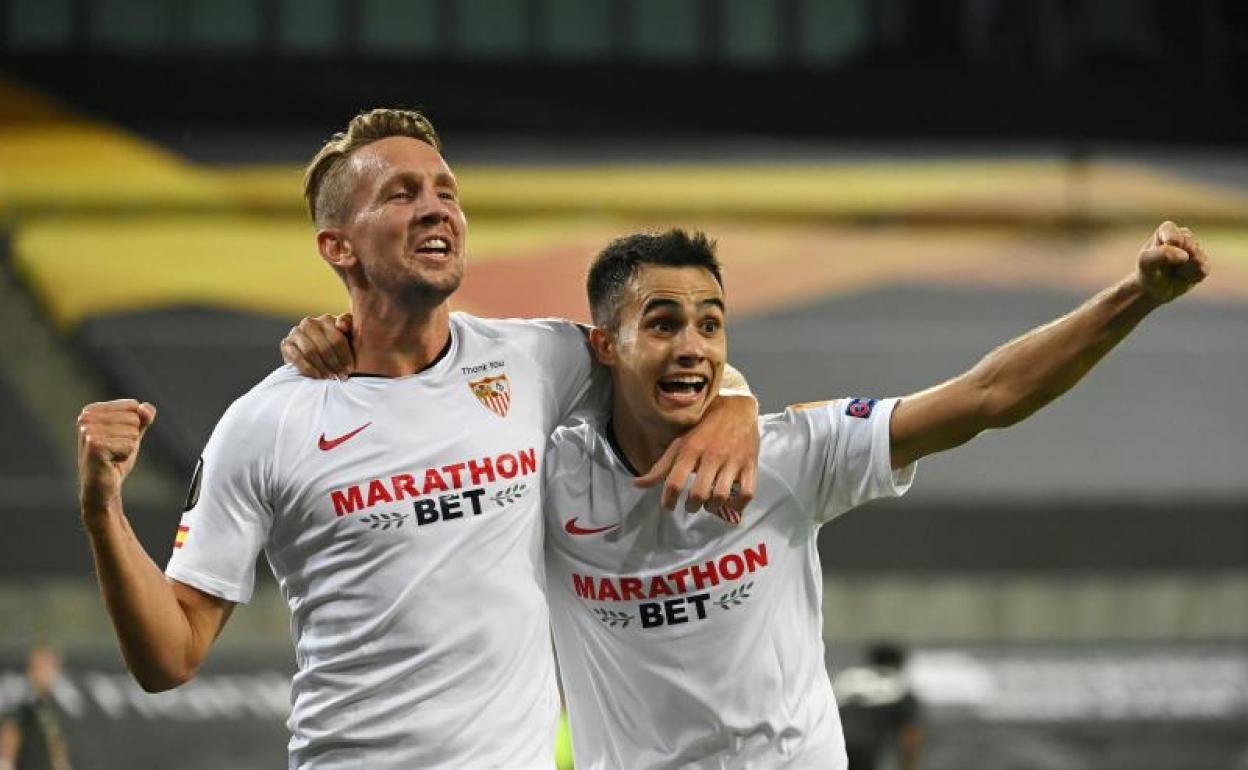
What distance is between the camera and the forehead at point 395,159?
3765 mm

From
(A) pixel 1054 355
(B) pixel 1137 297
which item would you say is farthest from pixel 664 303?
(B) pixel 1137 297

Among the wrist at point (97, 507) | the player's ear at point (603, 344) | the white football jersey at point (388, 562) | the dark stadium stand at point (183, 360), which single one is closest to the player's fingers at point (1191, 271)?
the player's ear at point (603, 344)

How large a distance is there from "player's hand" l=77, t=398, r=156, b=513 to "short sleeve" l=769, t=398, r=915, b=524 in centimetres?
147

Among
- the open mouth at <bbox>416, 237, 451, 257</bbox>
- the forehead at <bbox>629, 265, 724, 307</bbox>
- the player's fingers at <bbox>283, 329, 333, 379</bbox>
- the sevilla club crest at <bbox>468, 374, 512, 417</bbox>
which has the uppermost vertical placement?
the open mouth at <bbox>416, 237, 451, 257</bbox>

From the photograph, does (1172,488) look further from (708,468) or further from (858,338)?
(708,468)

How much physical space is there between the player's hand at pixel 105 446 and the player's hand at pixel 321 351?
66cm

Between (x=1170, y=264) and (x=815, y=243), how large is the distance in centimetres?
1287

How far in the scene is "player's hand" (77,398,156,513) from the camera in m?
3.08

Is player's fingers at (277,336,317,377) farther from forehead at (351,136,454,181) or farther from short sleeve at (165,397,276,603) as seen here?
forehead at (351,136,454,181)

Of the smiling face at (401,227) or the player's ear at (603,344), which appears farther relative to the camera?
the player's ear at (603,344)

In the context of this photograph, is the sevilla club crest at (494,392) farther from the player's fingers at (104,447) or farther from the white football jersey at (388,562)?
the player's fingers at (104,447)

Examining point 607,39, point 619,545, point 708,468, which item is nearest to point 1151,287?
point 708,468

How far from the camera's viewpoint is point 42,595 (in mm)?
13859

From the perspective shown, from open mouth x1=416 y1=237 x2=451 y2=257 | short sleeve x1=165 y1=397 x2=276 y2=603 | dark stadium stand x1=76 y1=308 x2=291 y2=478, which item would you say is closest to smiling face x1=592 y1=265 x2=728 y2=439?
open mouth x1=416 y1=237 x2=451 y2=257
